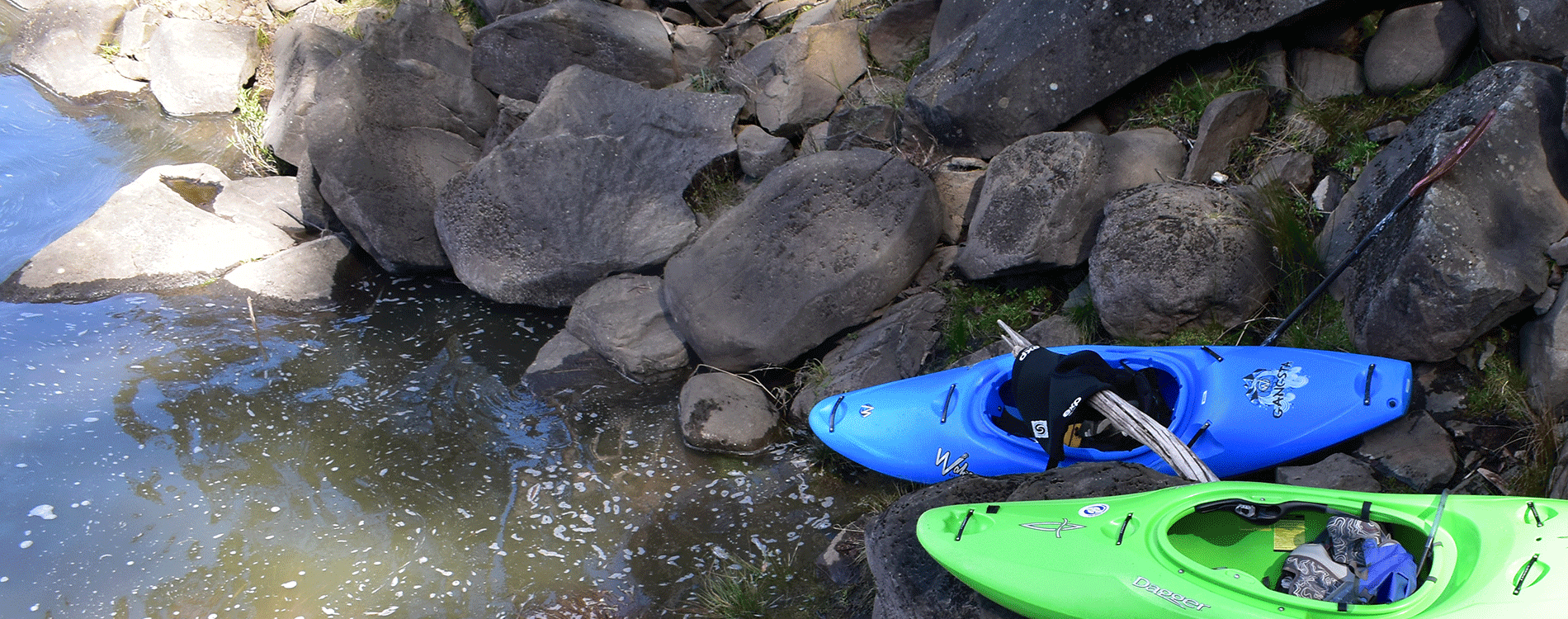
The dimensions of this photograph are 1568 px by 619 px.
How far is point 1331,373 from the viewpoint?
2973mm

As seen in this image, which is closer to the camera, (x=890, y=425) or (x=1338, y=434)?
(x=1338, y=434)

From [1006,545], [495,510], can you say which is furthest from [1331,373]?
[495,510]

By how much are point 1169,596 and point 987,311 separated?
1.93 metres

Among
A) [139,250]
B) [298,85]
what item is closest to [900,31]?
[298,85]

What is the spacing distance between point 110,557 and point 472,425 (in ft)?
4.75

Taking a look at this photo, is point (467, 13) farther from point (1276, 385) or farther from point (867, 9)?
point (1276, 385)

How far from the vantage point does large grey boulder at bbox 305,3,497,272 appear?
5.24m

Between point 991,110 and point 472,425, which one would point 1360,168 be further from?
point 472,425

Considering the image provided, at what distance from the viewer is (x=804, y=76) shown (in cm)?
516

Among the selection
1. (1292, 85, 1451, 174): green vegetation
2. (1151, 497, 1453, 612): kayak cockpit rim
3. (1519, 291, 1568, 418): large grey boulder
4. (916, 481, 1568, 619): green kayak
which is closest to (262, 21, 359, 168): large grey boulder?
(916, 481, 1568, 619): green kayak

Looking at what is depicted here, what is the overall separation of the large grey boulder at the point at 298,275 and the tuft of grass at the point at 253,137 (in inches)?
53.1

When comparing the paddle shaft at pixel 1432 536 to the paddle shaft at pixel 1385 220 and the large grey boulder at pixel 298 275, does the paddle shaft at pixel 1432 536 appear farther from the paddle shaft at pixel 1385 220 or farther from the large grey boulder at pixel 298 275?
the large grey boulder at pixel 298 275

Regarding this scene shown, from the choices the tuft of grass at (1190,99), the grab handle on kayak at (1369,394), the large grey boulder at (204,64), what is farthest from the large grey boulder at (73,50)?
the grab handle on kayak at (1369,394)

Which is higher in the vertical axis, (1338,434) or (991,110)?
(991,110)
